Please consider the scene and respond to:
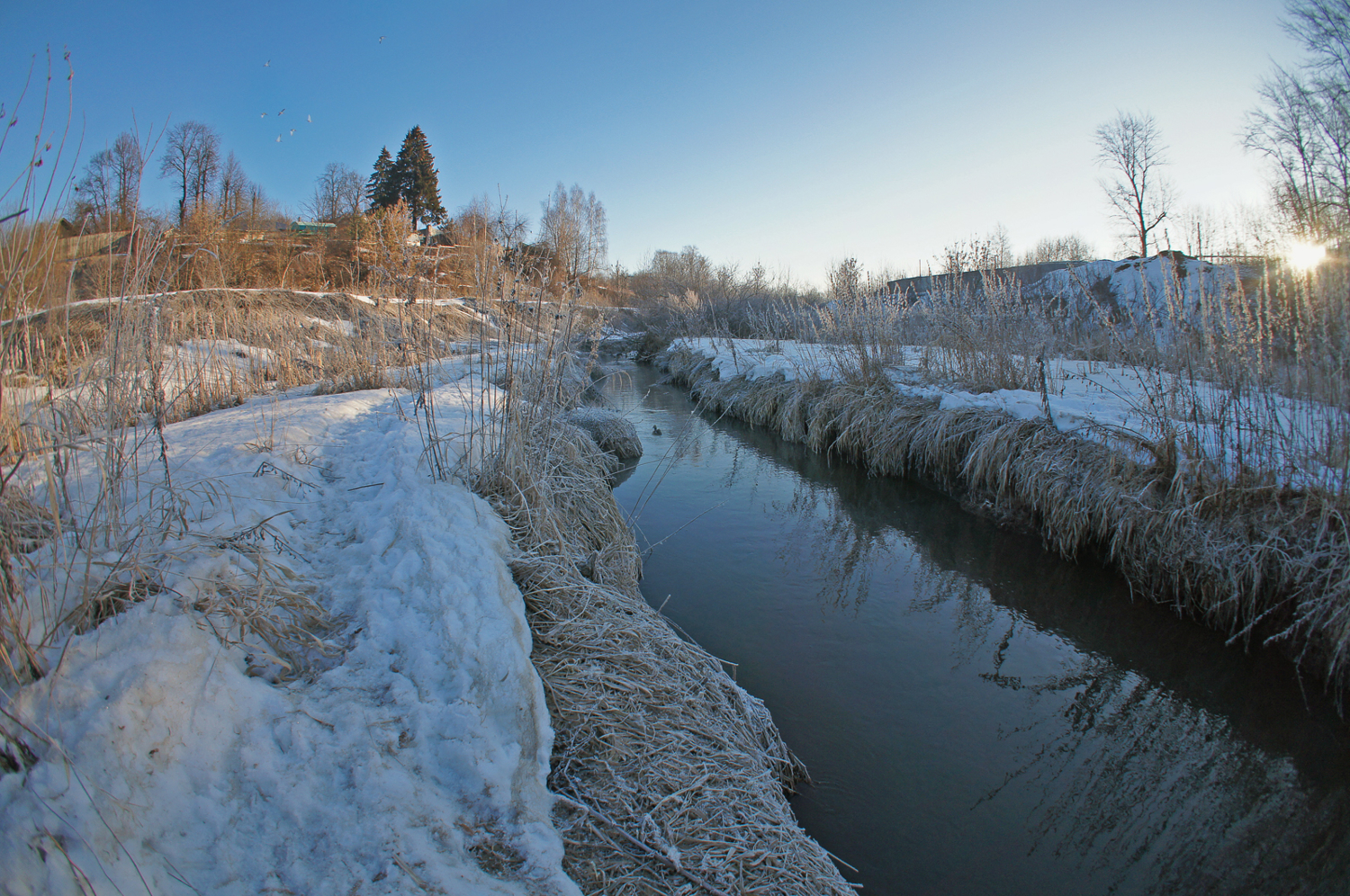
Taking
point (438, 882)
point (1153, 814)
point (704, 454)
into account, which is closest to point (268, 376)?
point (704, 454)

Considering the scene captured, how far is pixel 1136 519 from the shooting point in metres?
3.88

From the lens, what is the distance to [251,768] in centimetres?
135

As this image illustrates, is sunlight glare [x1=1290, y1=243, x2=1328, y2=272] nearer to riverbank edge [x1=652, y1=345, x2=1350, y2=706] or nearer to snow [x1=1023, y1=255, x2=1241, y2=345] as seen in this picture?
snow [x1=1023, y1=255, x2=1241, y2=345]

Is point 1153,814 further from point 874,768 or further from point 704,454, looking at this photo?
point 704,454

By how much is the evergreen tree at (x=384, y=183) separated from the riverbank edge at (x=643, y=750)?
30.2m

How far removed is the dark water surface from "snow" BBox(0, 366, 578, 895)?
4.67 feet

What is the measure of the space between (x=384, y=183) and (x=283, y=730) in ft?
105

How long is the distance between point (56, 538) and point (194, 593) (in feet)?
1.10

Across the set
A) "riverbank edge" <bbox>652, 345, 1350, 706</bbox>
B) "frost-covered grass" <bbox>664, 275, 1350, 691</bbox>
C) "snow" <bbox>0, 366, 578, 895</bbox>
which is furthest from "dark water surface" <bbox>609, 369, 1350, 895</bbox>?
"snow" <bbox>0, 366, 578, 895</bbox>

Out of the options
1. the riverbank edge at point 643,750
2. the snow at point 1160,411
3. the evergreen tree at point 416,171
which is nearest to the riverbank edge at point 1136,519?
the snow at point 1160,411

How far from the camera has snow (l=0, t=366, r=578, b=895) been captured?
3.74ft

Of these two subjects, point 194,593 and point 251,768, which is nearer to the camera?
point 251,768

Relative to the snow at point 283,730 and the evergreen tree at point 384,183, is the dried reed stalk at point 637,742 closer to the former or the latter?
the snow at point 283,730

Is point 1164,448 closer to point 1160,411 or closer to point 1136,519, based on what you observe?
point 1160,411
